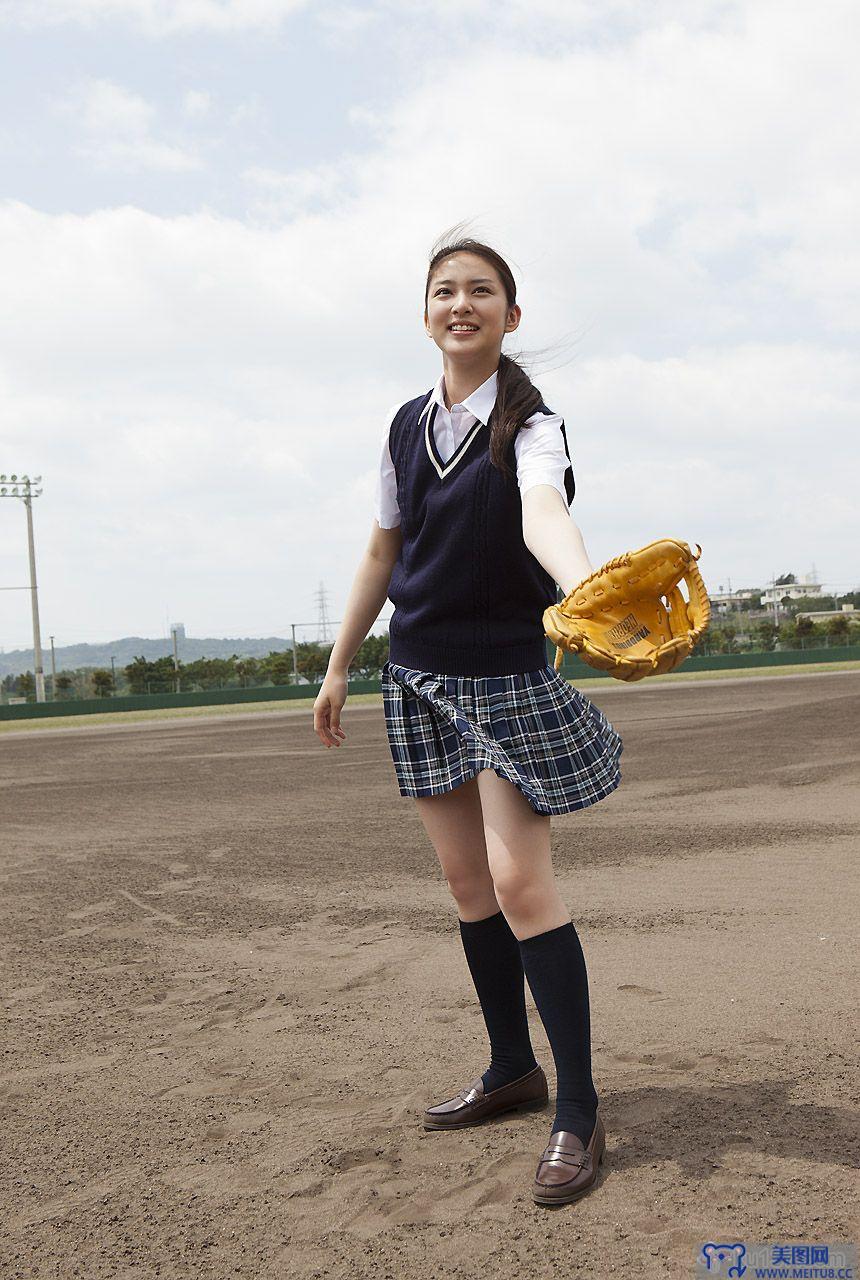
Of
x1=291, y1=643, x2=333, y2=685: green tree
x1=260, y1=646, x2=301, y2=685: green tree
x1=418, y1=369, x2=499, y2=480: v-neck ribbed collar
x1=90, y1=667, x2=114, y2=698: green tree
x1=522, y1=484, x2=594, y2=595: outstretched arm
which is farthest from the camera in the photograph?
x1=291, y1=643, x2=333, y2=685: green tree

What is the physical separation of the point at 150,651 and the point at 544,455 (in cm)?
6626

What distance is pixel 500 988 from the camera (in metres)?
2.78

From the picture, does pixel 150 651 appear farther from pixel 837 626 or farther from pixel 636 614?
pixel 636 614

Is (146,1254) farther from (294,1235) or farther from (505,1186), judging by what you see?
(505,1186)

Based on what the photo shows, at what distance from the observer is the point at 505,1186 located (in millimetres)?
2387

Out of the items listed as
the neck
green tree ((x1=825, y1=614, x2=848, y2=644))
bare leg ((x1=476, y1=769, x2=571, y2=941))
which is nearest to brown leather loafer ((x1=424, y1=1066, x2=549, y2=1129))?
bare leg ((x1=476, y1=769, x2=571, y2=941))

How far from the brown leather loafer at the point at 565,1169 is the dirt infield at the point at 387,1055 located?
0.12 ft

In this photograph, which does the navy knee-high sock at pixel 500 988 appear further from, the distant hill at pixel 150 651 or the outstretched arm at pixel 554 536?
the distant hill at pixel 150 651

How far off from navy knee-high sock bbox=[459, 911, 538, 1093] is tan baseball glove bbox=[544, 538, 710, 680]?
89 centimetres

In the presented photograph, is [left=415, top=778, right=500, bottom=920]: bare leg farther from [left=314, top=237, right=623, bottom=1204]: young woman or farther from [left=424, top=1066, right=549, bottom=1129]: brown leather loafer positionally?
[left=424, top=1066, right=549, bottom=1129]: brown leather loafer

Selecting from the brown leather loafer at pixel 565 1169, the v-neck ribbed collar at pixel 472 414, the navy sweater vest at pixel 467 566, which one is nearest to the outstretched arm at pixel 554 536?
the navy sweater vest at pixel 467 566

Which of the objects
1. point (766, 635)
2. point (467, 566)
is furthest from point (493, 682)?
point (766, 635)

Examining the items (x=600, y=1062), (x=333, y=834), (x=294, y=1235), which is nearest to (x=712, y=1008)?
(x=600, y=1062)

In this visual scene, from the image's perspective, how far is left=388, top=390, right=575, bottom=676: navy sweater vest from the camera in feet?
8.14
